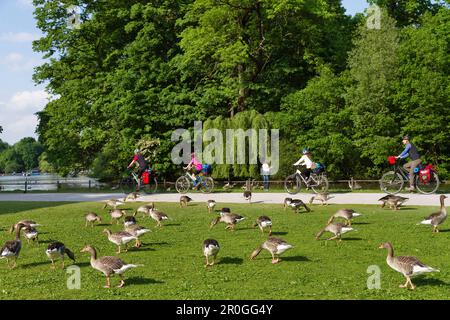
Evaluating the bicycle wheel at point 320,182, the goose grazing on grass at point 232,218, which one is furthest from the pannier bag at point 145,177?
the goose grazing on grass at point 232,218

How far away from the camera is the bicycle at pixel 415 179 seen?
2233 centimetres

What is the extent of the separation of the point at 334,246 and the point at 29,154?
19605cm

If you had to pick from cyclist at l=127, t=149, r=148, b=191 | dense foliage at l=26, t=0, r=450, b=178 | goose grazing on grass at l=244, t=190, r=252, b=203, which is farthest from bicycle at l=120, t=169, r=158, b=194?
goose grazing on grass at l=244, t=190, r=252, b=203

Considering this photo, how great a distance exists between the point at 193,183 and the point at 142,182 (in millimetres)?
2983

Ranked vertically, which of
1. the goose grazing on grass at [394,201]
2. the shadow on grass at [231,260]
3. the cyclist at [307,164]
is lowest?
the shadow on grass at [231,260]

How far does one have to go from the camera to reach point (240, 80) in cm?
3722

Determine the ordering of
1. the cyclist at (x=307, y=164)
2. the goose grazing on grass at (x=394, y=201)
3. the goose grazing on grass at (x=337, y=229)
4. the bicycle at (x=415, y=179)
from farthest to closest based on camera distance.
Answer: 1. the cyclist at (x=307, y=164)
2. the bicycle at (x=415, y=179)
3. the goose grazing on grass at (x=394, y=201)
4. the goose grazing on grass at (x=337, y=229)

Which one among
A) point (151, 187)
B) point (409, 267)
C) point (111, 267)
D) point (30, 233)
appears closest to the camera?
point (409, 267)

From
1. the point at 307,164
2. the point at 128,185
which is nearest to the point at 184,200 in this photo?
the point at 307,164

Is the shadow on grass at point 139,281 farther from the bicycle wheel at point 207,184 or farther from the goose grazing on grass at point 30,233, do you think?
the bicycle wheel at point 207,184

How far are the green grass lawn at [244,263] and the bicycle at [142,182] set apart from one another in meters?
11.4

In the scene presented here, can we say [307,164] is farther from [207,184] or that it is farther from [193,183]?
[193,183]
